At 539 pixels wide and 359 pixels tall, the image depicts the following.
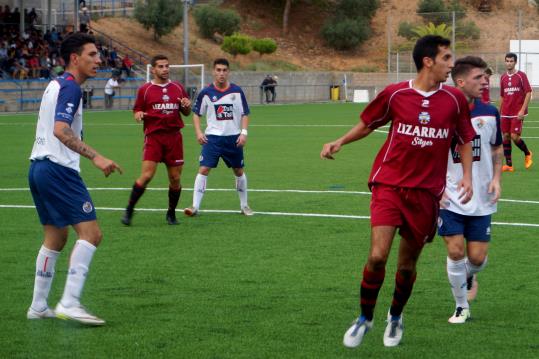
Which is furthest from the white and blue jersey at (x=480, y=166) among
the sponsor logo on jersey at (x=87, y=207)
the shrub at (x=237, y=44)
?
the shrub at (x=237, y=44)

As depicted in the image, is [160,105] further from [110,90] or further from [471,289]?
[110,90]

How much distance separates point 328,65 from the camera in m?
78.2

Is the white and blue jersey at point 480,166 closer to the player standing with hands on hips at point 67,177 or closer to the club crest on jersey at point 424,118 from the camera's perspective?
the club crest on jersey at point 424,118

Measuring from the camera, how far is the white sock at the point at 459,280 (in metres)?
7.41

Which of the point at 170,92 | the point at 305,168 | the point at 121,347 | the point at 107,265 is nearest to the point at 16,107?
the point at 305,168

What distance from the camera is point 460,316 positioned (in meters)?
7.45

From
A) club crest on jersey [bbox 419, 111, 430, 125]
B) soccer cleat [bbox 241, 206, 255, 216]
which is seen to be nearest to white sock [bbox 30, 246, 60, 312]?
club crest on jersey [bbox 419, 111, 430, 125]

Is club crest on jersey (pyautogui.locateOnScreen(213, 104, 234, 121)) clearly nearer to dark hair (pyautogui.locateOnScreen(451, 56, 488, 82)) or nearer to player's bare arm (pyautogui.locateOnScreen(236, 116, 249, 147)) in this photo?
player's bare arm (pyautogui.locateOnScreen(236, 116, 249, 147))

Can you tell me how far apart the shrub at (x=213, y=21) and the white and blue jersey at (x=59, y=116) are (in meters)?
67.0

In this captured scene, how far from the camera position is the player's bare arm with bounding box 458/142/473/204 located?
6852 millimetres

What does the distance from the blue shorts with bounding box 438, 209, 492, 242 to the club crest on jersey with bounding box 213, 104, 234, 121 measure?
21.2ft

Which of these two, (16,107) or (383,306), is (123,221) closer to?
(383,306)

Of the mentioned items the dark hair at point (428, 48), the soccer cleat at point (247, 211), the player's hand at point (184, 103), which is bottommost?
the soccer cleat at point (247, 211)

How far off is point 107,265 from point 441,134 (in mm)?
4388
